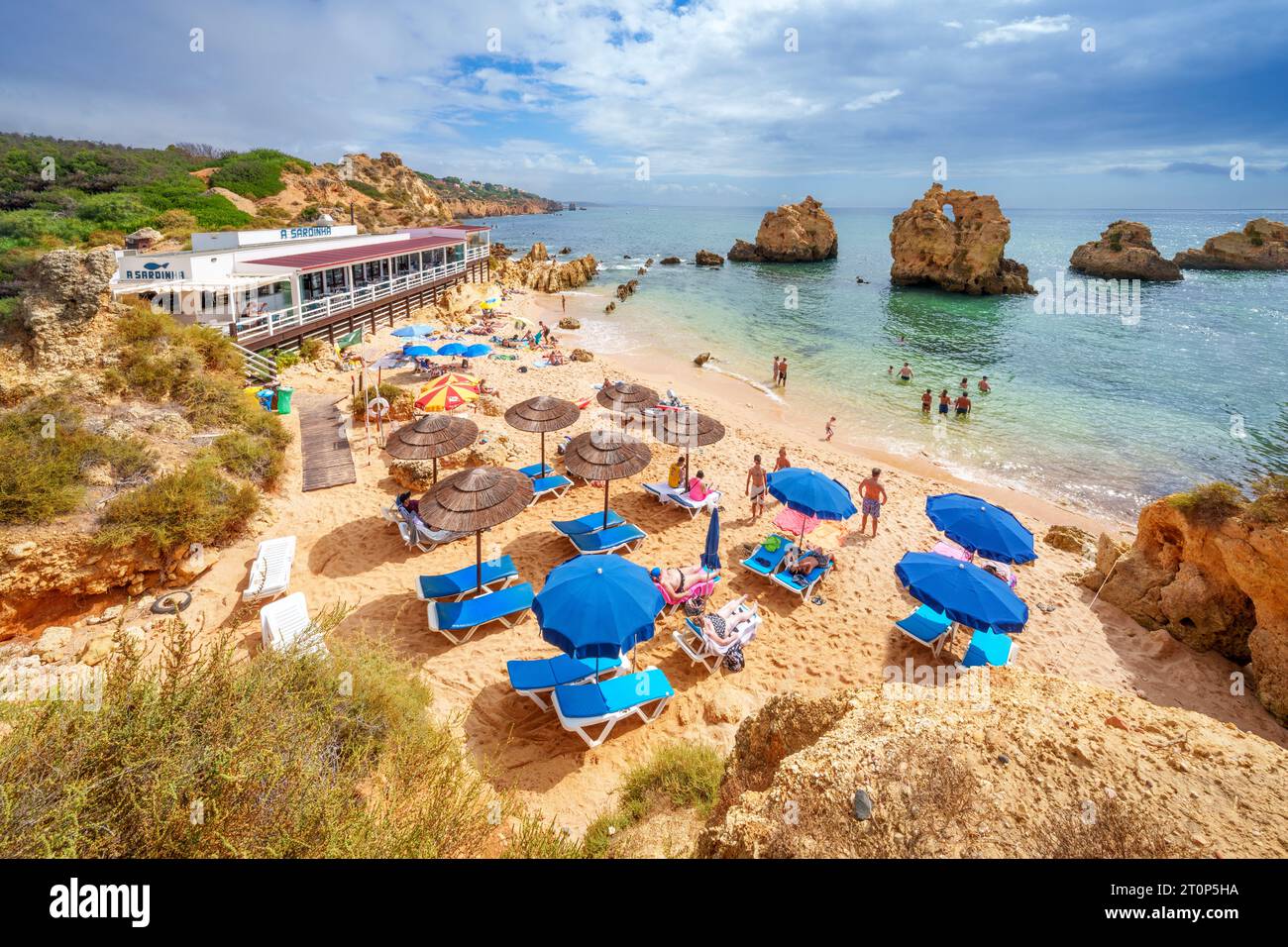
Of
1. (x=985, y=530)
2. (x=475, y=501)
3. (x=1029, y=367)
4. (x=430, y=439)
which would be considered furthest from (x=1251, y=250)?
(x=475, y=501)

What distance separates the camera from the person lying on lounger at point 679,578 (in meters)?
8.34

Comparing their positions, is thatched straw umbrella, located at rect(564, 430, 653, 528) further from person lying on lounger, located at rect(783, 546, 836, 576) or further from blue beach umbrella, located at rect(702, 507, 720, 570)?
person lying on lounger, located at rect(783, 546, 836, 576)

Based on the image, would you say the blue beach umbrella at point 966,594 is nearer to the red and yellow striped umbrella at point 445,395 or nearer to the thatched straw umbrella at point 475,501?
the thatched straw umbrella at point 475,501

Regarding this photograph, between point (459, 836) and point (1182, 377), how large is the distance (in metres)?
38.0

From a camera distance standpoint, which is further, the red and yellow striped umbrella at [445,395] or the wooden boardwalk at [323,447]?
the red and yellow striped umbrella at [445,395]

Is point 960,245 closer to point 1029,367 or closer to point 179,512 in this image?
point 1029,367

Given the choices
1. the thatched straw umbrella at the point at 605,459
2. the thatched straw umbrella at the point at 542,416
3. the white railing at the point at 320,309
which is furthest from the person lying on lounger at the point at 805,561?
the white railing at the point at 320,309

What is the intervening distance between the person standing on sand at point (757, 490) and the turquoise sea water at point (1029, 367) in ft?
26.9

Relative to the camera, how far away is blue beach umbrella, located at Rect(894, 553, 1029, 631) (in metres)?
6.85

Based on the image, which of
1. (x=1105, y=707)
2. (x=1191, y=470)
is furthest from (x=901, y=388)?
(x=1105, y=707)

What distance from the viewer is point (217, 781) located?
10.4 feet

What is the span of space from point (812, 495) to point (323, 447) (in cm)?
1101

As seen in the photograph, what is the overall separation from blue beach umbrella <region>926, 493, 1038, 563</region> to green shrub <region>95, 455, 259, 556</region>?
11.6 m
